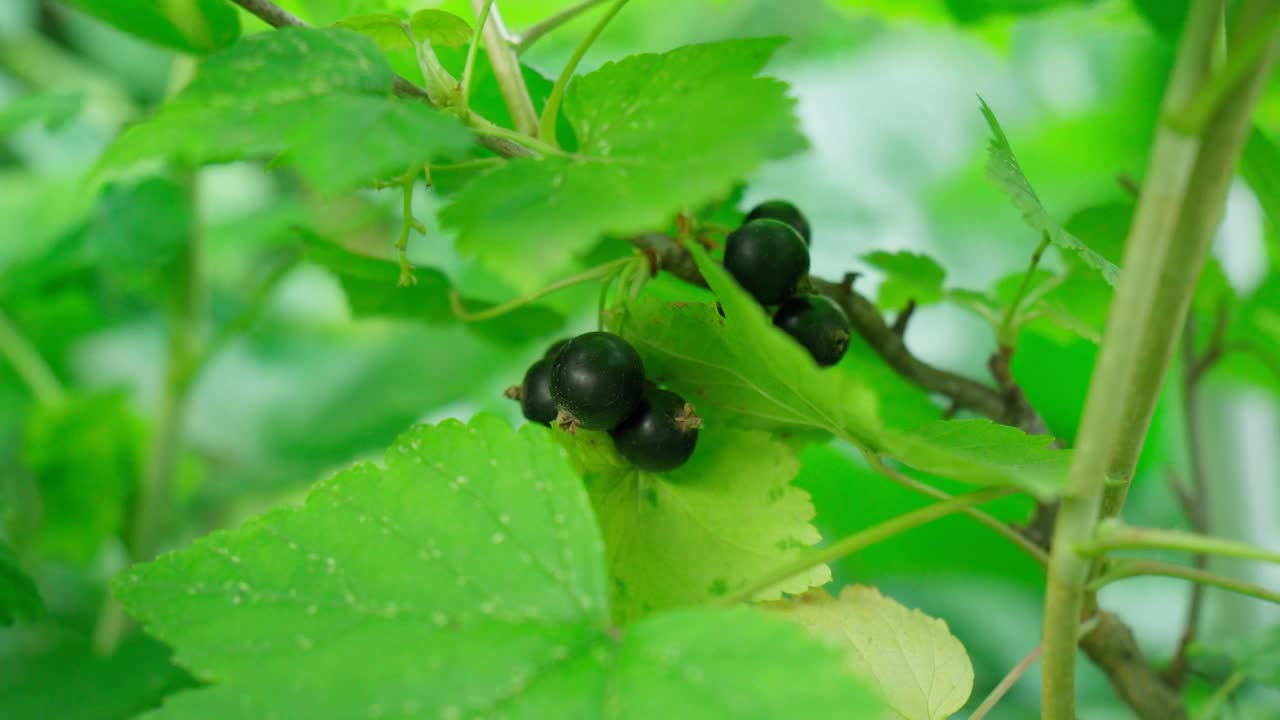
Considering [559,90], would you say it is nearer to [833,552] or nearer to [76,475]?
[833,552]

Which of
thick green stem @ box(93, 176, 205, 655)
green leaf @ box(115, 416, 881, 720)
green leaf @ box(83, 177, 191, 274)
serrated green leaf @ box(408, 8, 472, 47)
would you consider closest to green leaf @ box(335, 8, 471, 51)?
serrated green leaf @ box(408, 8, 472, 47)

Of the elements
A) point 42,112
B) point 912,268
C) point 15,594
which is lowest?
point 15,594

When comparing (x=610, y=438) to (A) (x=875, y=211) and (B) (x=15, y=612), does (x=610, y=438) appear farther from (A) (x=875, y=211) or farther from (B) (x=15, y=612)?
(A) (x=875, y=211)

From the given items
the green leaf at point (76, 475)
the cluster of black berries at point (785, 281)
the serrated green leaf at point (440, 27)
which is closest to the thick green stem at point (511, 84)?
the serrated green leaf at point (440, 27)

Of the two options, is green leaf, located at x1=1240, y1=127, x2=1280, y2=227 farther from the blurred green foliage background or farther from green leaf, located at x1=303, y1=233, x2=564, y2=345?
green leaf, located at x1=303, y1=233, x2=564, y2=345

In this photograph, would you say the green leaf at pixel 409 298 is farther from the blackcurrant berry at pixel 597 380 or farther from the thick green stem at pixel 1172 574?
the thick green stem at pixel 1172 574

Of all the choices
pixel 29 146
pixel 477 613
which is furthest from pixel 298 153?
pixel 29 146

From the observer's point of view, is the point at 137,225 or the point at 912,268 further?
the point at 137,225

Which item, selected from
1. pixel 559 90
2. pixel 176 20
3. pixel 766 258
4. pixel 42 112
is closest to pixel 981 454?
pixel 766 258
